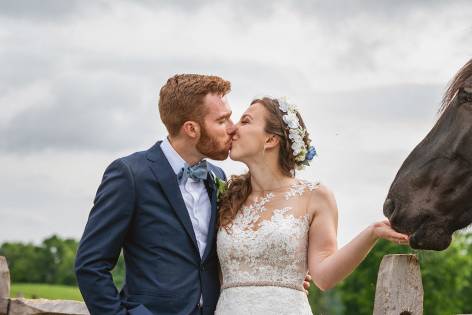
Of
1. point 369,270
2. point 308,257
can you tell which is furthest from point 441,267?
point 308,257

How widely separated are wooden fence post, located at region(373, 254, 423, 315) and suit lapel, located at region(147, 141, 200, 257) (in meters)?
0.97

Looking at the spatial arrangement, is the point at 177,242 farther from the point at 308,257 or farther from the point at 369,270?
the point at 369,270

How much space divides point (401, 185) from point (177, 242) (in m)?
1.19

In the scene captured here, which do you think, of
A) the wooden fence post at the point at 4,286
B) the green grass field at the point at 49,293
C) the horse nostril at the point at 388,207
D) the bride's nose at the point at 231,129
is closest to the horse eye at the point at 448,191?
the horse nostril at the point at 388,207

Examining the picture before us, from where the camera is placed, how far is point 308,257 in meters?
4.20

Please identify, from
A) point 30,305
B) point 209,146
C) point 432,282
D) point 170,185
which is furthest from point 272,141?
point 432,282

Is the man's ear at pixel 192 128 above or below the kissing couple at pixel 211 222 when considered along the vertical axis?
above

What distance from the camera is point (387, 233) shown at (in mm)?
3738

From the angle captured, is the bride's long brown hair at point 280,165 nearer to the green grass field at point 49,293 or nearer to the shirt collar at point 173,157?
the shirt collar at point 173,157

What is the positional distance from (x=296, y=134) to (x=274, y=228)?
549 millimetres

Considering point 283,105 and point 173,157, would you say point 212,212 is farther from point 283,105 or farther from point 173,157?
point 283,105

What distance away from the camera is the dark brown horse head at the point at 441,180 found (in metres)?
3.95

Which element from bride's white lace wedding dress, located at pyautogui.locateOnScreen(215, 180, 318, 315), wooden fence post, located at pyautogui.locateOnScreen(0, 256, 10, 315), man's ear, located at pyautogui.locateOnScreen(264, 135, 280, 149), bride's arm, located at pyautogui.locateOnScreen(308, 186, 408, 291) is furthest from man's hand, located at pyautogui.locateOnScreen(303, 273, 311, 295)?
wooden fence post, located at pyautogui.locateOnScreen(0, 256, 10, 315)

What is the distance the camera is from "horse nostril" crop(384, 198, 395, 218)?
3.91 metres
